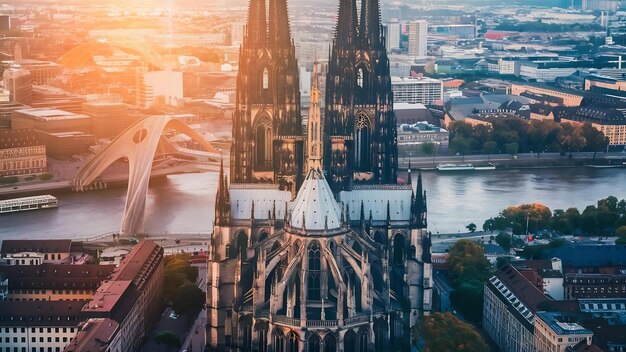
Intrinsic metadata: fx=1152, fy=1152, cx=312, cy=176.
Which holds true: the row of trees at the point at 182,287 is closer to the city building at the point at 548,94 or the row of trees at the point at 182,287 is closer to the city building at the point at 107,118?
the city building at the point at 107,118

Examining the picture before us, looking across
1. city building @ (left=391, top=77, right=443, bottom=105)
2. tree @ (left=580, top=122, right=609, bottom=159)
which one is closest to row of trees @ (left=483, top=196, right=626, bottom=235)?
tree @ (left=580, top=122, right=609, bottom=159)

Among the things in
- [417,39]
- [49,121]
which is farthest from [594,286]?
[417,39]

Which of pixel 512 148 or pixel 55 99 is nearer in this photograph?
pixel 512 148

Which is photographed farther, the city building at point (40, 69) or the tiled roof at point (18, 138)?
the city building at point (40, 69)

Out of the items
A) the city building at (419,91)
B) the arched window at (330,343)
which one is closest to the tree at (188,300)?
the arched window at (330,343)

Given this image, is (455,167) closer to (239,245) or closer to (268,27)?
(268,27)
